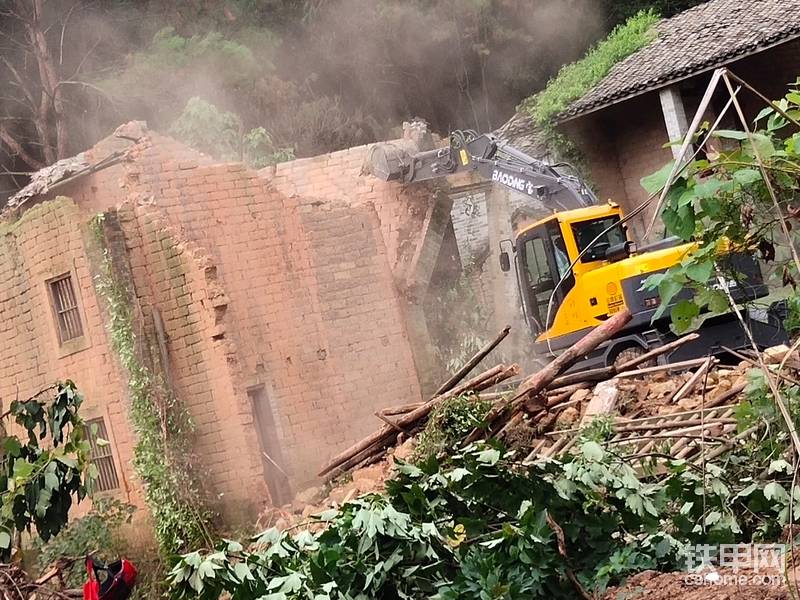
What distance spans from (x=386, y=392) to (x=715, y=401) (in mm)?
6002

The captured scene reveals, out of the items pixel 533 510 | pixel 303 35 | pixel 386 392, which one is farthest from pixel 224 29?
pixel 533 510

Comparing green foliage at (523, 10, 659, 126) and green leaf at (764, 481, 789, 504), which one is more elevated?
green foliage at (523, 10, 659, 126)

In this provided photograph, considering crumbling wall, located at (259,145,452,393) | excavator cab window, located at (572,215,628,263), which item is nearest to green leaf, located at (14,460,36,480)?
excavator cab window, located at (572,215,628,263)

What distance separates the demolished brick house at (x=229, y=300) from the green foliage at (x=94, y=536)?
229 mm

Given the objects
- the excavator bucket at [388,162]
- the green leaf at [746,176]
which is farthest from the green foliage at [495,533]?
the excavator bucket at [388,162]

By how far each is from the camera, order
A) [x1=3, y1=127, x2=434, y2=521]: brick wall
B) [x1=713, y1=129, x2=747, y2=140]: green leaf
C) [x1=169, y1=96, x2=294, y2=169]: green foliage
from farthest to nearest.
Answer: [x1=169, y1=96, x2=294, y2=169]: green foliage < [x1=3, y1=127, x2=434, y2=521]: brick wall < [x1=713, y1=129, x2=747, y2=140]: green leaf

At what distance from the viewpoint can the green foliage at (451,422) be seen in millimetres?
10766

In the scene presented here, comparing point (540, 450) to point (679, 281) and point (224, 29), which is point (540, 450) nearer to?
point (679, 281)

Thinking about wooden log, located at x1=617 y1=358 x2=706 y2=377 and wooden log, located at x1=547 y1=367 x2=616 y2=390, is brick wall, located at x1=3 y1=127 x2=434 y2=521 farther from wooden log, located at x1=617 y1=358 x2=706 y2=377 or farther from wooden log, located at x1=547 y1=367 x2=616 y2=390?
wooden log, located at x1=617 y1=358 x2=706 y2=377

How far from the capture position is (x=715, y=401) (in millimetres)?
9445

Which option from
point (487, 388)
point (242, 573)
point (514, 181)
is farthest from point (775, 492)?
point (514, 181)

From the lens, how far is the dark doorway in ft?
45.0

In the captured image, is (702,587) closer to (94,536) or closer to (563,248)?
(563,248)

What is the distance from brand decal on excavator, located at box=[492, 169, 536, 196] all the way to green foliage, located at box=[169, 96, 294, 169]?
13.5ft
